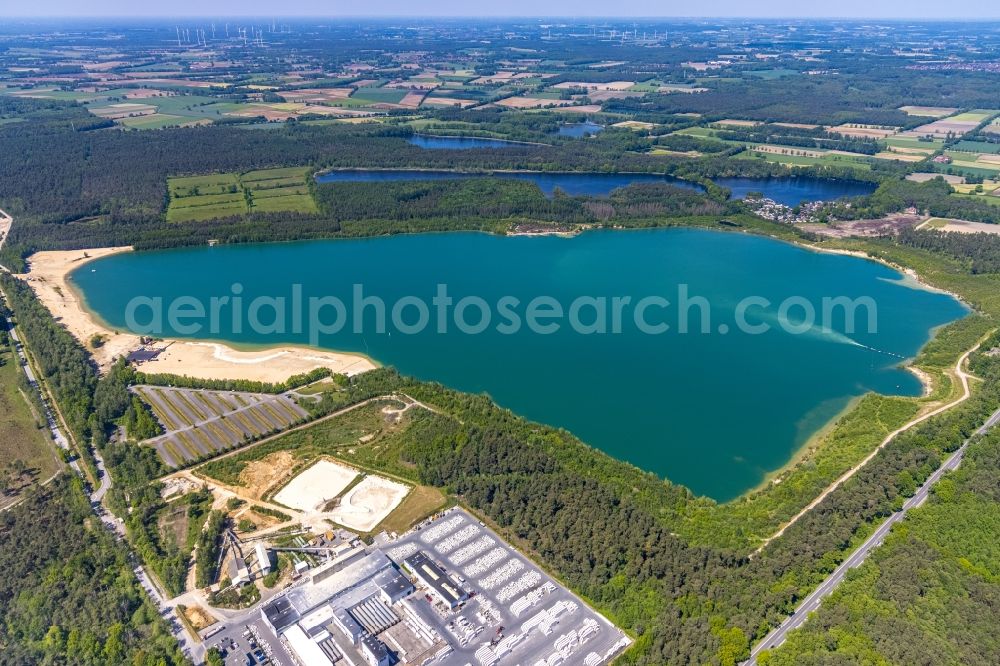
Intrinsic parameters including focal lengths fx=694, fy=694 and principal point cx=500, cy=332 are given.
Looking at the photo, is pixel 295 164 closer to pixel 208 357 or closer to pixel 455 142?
pixel 455 142

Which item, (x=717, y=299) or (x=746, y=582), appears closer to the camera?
(x=746, y=582)

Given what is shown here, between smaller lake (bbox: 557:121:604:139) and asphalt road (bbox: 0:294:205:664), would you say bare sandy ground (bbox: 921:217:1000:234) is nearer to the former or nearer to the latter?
smaller lake (bbox: 557:121:604:139)

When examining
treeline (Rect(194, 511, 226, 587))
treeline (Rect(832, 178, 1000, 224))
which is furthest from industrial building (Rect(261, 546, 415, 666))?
treeline (Rect(832, 178, 1000, 224))

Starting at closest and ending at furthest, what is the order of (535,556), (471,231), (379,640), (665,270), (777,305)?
(379,640) < (535,556) < (777,305) < (665,270) < (471,231)

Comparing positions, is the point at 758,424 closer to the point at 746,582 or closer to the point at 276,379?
the point at 746,582

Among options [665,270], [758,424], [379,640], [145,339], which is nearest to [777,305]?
[665,270]

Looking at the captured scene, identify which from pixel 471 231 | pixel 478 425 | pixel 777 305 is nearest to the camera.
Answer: pixel 478 425
